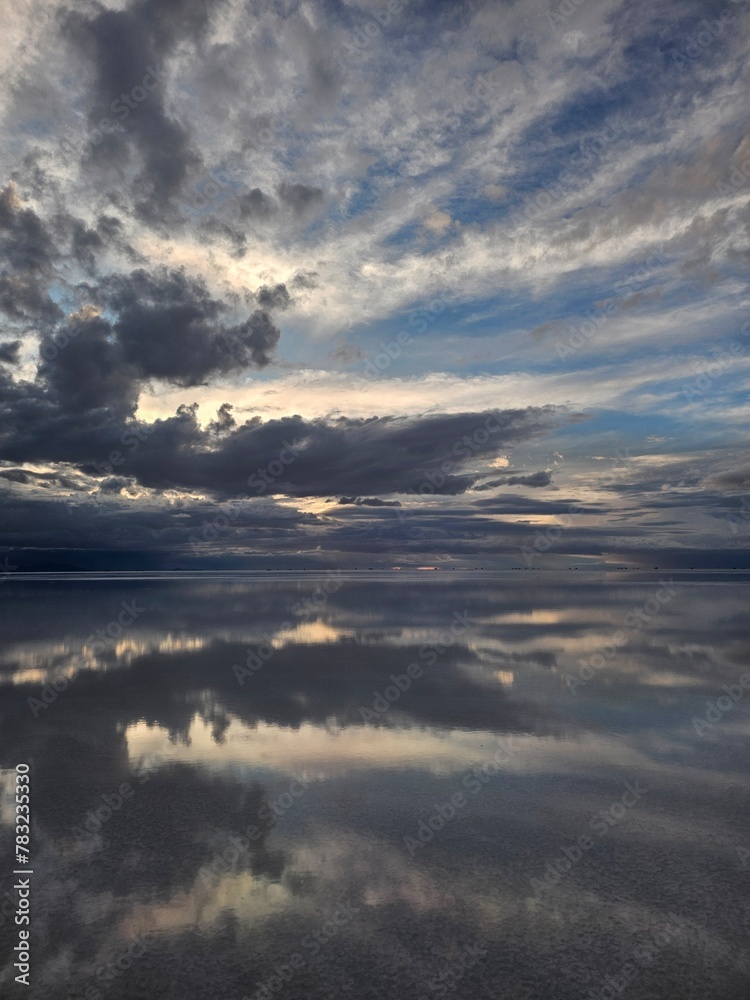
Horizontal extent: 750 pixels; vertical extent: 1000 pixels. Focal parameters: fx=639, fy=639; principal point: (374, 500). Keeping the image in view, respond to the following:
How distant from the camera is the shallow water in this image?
21.4ft

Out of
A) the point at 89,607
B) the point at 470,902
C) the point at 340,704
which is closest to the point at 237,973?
the point at 470,902

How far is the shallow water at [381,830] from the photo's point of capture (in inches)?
257

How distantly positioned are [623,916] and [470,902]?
174 cm

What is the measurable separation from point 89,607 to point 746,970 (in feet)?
151

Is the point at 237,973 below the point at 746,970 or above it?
above

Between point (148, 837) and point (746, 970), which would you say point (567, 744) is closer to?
point (746, 970)

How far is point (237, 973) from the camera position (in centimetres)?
634

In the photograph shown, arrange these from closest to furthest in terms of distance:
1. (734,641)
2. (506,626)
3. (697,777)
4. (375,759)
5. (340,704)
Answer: (697,777) → (375,759) → (340,704) → (734,641) → (506,626)

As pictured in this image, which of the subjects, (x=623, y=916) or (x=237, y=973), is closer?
(x=237, y=973)

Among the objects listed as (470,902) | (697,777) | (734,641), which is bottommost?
(734,641)

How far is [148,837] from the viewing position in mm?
9281

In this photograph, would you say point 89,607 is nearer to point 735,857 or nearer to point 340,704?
point 340,704

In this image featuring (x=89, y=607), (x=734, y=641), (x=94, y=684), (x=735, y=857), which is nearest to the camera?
(x=735, y=857)

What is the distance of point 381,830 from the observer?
943cm
